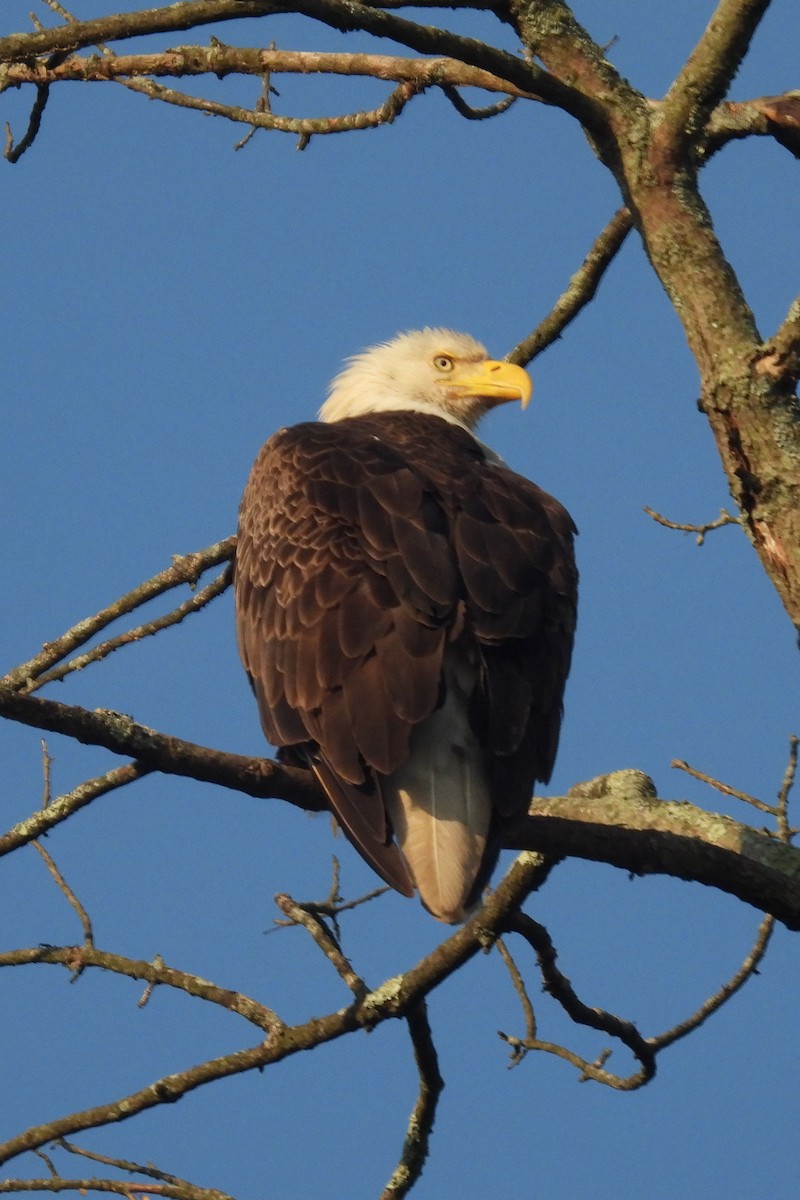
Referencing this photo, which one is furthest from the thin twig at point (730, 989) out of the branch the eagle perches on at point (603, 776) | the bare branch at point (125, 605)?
the bare branch at point (125, 605)

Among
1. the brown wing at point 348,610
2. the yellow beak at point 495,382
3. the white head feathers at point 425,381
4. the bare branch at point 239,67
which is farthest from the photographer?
the white head feathers at point 425,381

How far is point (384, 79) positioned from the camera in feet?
20.5

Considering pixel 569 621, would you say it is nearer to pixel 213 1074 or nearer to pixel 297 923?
pixel 297 923

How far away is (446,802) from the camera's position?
4898mm

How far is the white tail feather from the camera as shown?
15.6 feet

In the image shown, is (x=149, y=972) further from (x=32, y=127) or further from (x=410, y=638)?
(x=32, y=127)

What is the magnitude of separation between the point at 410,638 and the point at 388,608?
0.50ft

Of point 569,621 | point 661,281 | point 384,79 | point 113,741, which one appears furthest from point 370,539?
point 384,79

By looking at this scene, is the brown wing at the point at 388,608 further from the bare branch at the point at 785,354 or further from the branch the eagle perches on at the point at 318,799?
the bare branch at the point at 785,354

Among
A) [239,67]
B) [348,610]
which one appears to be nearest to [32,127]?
[239,67]

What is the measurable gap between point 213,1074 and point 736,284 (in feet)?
9.02

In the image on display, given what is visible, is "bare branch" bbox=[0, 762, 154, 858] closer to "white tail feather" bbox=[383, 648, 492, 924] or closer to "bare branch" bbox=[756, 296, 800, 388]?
"white tail feather" bbox=[383, 648, 492, 924]

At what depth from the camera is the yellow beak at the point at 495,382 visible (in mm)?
7387

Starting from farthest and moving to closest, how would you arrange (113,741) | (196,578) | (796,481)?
(196,578)
(796,481)
(113,741)
